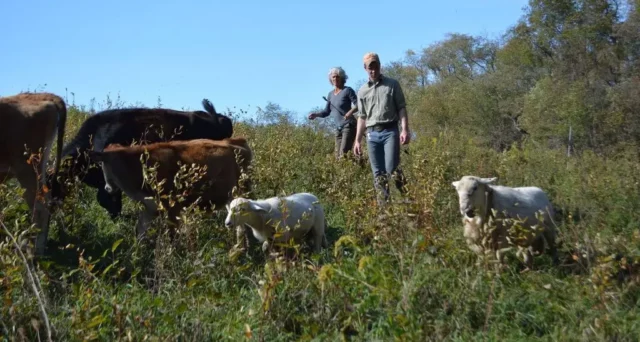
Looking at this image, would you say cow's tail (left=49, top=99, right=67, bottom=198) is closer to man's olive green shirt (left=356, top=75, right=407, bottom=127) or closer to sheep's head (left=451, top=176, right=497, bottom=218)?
man's olive green shirt (left=356, top=75, right=407, bottom=127)

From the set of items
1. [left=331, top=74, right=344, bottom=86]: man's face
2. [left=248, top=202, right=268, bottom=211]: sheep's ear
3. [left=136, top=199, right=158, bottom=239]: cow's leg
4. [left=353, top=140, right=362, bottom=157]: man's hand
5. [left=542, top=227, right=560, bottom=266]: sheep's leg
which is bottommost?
[left=542, top=227, right=560, bottom=266]: sheep's leg

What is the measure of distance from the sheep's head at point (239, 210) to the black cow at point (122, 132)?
2297mm

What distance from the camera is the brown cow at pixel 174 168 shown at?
8.62 meters

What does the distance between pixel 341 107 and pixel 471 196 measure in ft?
17.5

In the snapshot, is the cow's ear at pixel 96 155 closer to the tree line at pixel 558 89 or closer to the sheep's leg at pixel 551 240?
the sheep's leg at pixel 551 240

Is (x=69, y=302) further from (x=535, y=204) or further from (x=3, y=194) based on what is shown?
(x=535, y=204)

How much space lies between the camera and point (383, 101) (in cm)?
937

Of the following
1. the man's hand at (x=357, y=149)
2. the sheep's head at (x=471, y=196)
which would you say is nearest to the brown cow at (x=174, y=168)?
the man's hand at (x=357, y=149)

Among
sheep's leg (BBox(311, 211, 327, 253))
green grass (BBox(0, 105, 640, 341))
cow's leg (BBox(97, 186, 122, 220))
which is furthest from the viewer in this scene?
cow's leg (BBox(97, 186, 122, 220))

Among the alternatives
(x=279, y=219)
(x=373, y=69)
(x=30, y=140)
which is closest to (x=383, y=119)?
(x=373, y=69)

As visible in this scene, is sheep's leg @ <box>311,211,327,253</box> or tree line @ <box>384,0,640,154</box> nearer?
sheep's leg @ <box>311,211,327,253</box>

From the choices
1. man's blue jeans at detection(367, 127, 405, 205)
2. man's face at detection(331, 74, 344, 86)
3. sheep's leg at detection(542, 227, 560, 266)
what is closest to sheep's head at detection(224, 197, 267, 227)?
man's blue jeans at detection(367, 127, 405, 205)

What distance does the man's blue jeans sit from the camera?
918 cm

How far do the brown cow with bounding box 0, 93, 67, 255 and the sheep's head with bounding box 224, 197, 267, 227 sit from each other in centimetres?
204
